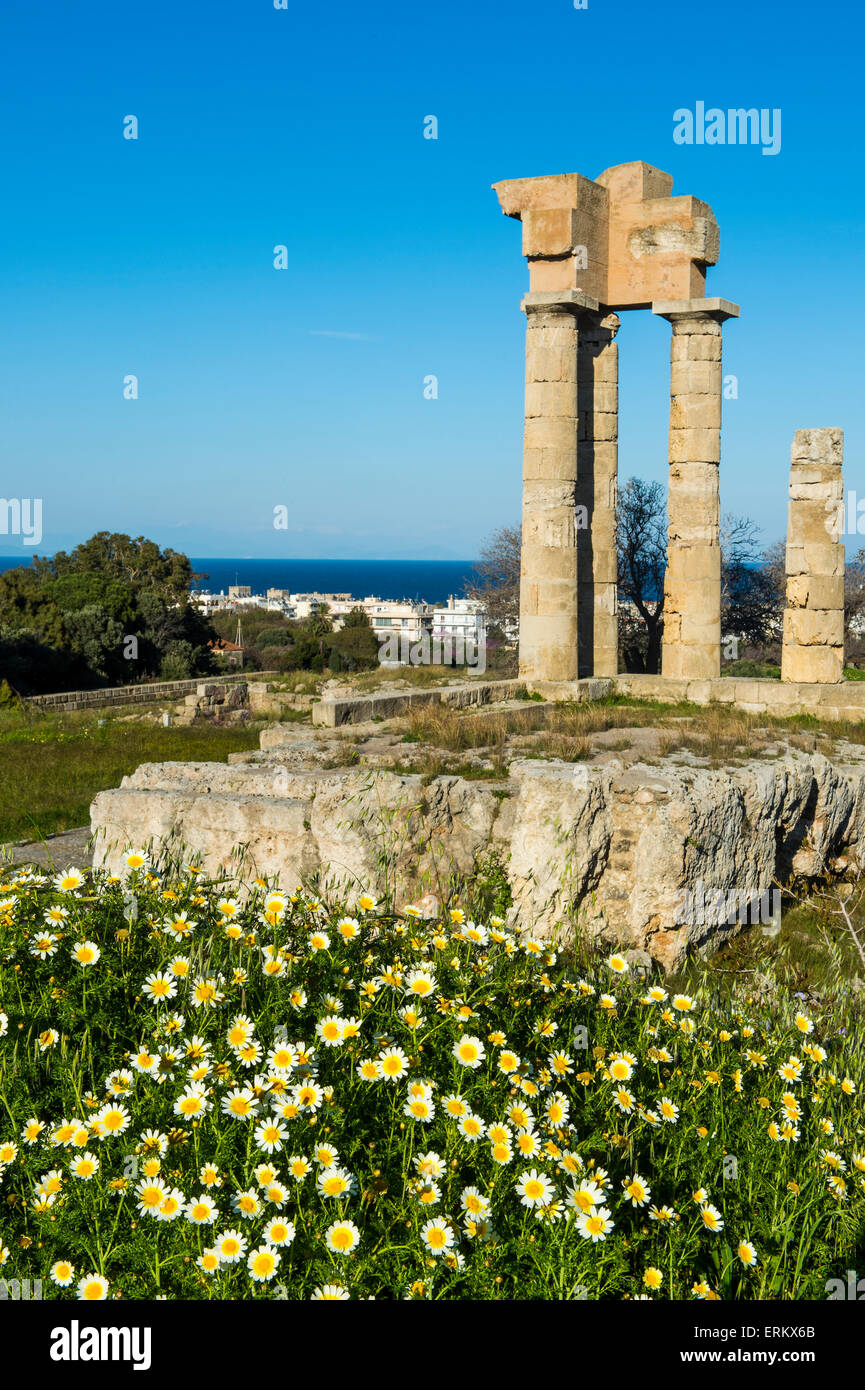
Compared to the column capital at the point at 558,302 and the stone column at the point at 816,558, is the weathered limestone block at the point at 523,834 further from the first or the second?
the column capital at the point at 558,302

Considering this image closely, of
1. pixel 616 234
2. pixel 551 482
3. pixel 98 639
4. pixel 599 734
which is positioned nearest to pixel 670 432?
pixel 551 482

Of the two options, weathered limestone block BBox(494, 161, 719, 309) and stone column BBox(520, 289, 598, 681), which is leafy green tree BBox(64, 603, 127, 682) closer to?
stone column BBox(520, 289, 598, 681)

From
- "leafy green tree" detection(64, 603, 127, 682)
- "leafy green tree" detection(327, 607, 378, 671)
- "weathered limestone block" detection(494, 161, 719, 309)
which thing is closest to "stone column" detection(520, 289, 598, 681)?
"weathered limestone block" detection(494, 161, 719, 309)

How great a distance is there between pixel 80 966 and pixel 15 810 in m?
9.31

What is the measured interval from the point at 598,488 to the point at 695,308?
11.2 feet

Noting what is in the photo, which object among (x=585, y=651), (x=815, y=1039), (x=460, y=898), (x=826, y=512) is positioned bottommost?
(x=815, y=1039)

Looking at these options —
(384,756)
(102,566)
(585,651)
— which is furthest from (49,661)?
(384,756)

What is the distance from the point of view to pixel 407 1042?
4.11 m

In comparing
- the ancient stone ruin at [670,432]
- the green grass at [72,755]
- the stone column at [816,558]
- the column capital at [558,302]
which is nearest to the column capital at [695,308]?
the ancient stone ruin at [670,432]

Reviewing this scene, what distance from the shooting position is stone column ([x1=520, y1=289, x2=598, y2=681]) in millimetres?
18094

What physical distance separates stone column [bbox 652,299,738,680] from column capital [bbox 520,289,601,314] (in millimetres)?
1558

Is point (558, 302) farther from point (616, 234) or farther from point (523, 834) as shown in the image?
point (523, 834)

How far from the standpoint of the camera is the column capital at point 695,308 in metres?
18.3

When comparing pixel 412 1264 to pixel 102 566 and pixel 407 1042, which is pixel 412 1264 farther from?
pixel 102 566
